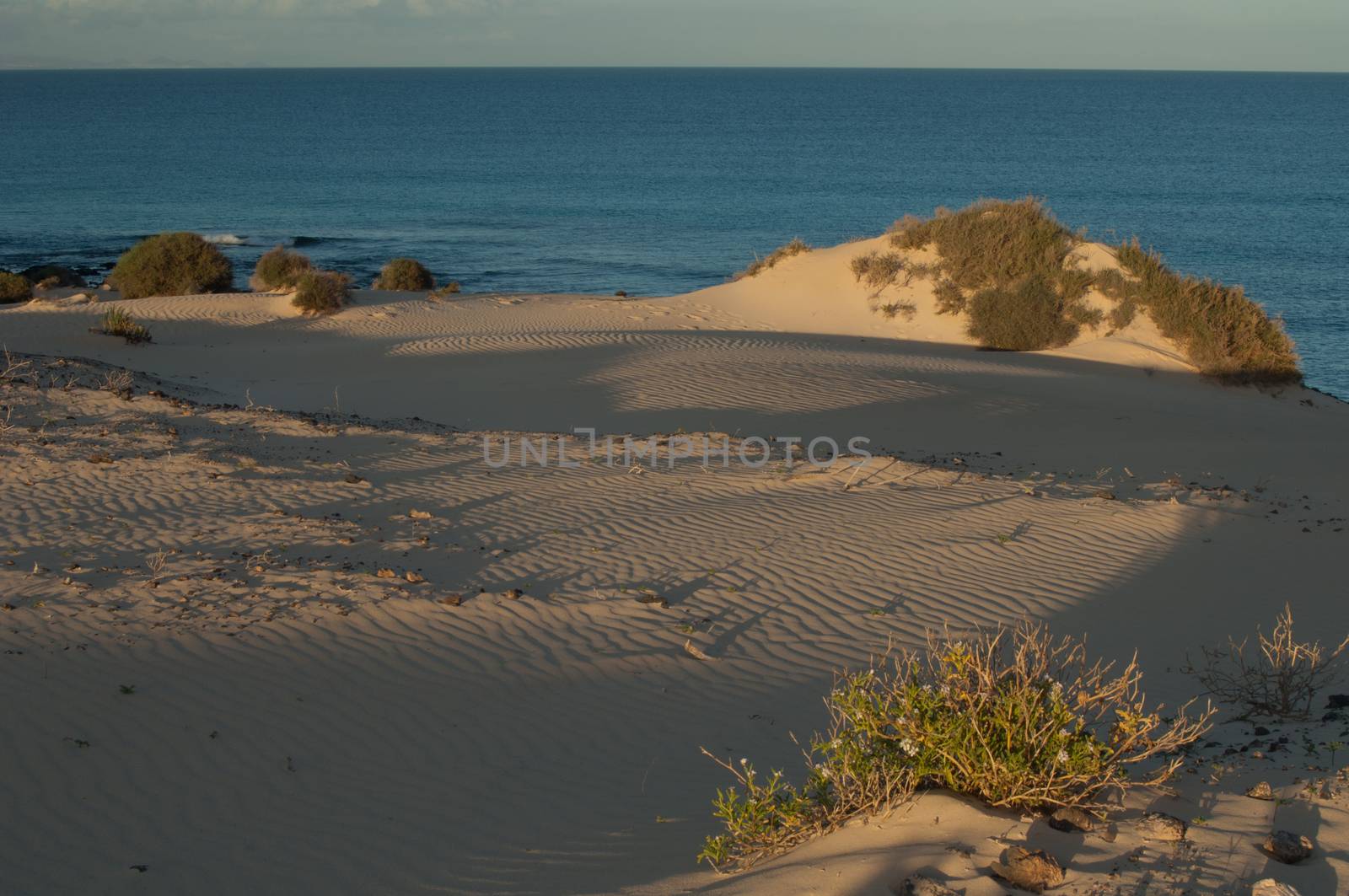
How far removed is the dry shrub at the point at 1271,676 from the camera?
6.31 metres

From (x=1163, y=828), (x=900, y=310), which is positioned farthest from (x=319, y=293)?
(x=1163, y=828)

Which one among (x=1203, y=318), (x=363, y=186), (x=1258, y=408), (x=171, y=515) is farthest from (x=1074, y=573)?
(x=363, y=186)

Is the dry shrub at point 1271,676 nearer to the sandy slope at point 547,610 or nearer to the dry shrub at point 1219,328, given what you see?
the sandy slope at point 547,610

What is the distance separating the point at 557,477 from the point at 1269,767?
8.02 m

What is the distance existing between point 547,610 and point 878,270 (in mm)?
20977

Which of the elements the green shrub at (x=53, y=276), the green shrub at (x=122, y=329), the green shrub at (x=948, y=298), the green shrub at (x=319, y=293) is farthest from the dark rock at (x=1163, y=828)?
the green shrub at (x=53, y=276)

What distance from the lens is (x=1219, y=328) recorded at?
851 inches

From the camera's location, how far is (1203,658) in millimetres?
7867

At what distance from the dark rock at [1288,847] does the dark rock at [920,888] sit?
1364 millimetres

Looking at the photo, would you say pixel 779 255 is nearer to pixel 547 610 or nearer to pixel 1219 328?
pixel 1219 328

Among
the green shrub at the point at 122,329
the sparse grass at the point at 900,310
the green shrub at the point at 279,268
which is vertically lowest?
the green shrub at the point at 122,329

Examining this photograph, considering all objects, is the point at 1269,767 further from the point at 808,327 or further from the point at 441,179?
the point at 441,179

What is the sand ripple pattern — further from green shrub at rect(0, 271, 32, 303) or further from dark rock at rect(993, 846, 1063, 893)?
green shrub at rect(0, 271, 32, 303)

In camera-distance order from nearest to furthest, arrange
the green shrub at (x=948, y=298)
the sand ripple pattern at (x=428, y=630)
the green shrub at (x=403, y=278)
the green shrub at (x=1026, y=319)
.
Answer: the sand ripple pattern at (x=428, y=630) → the green shrub at (x=1026, y=319) → the green shrub at (x=948, y=298) → the green shrub at (x=403, y=278)
